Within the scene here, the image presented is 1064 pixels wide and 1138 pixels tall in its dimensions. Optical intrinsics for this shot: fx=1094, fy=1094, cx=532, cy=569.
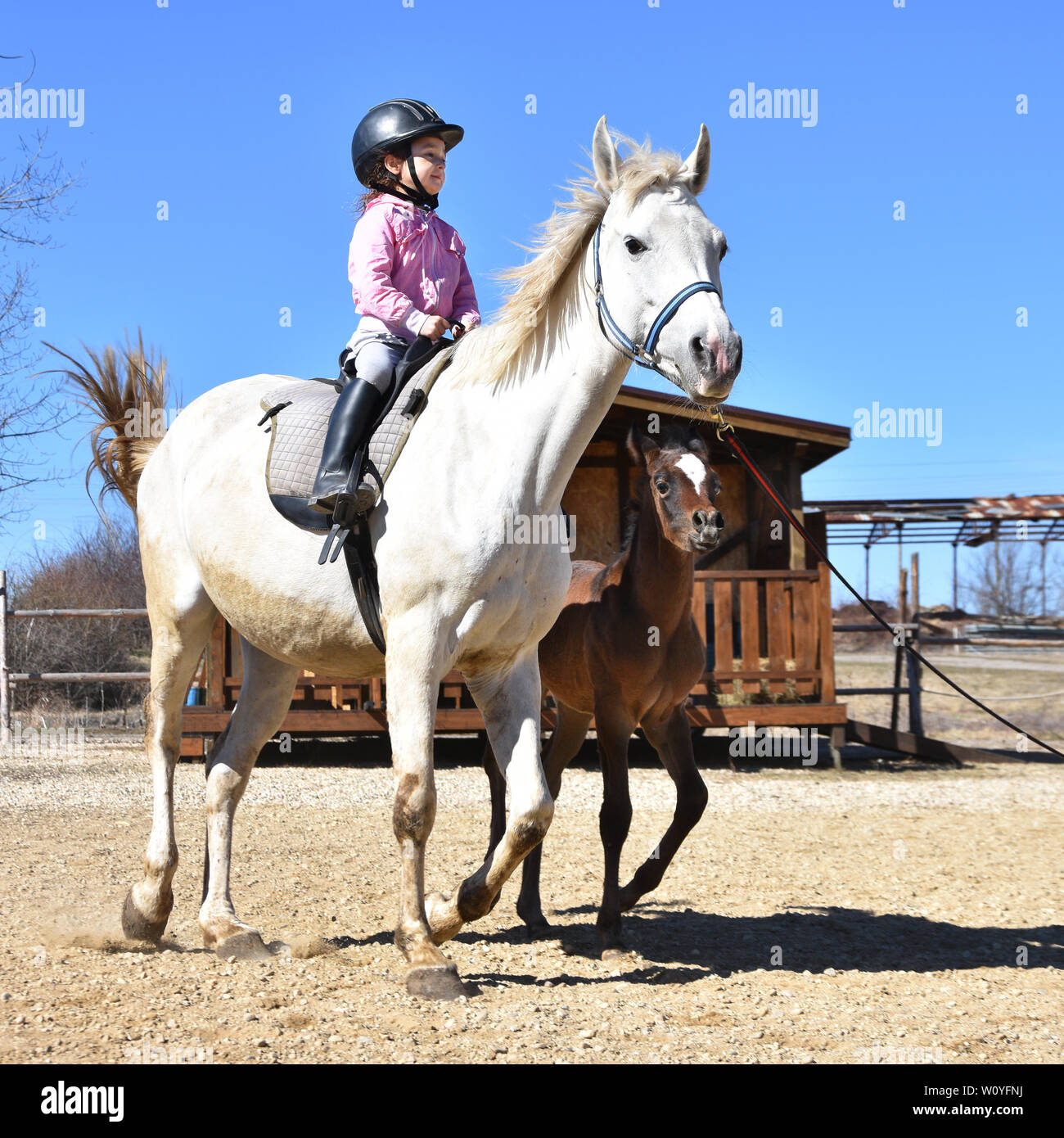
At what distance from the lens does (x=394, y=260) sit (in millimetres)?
4461

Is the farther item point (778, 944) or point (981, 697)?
point (981, 697)

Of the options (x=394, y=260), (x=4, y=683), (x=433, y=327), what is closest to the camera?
(x=433, y=327)

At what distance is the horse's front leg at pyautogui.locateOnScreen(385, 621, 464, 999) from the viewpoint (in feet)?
12.7

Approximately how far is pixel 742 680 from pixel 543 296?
9.28 m

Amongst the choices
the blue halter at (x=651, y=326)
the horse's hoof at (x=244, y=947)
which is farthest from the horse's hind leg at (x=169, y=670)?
the blue halter at (x=651, y=326)

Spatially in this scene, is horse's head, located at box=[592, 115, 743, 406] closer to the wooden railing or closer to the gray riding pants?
the gray riding pants

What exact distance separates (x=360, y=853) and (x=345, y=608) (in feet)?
11.7

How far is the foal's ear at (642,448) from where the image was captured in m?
5.82

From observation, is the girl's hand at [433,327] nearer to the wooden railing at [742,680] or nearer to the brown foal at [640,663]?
the brown foal at [640,663]

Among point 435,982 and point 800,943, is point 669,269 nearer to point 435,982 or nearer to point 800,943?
point 435,982

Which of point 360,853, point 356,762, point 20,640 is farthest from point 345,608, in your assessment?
point 20,640

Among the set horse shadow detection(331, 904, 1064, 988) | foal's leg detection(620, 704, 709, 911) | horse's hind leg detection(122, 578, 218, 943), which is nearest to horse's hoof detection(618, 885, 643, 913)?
foal's leg detection(620, 704, 709, 911)

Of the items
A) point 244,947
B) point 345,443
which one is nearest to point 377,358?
point 345,443

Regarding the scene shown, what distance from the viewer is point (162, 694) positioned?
501 cm
